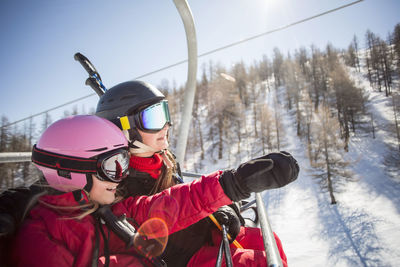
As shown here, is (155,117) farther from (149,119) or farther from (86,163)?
(86,163)

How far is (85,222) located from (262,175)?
983 mm

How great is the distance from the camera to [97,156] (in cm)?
121

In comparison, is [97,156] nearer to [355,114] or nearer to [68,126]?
[68,126]

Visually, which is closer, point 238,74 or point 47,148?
point 47,148

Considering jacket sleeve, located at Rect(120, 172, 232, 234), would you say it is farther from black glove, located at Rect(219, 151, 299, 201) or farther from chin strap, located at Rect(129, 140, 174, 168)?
chin strap, located at Rect(129, 140, 174, 168)

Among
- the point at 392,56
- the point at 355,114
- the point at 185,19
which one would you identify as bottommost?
the point at 355,114

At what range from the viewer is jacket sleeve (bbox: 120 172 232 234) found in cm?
120

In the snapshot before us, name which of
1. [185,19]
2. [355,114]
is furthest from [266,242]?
[355,114]

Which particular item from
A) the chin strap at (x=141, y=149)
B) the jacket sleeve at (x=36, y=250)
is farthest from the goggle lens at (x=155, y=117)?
the jacket sleeve at (x=36, y=250)

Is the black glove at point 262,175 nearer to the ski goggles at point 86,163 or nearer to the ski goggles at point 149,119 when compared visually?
the ski goggles at point 86,163

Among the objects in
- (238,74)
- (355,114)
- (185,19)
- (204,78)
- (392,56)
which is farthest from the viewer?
(204,78)

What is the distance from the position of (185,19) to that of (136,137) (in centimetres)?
197

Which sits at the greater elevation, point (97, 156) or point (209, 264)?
point (97, 156)

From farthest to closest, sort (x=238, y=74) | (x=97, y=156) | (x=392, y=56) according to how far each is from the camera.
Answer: (x=238, y=74) < (x=392, y=56) < (x=97, y=156)
